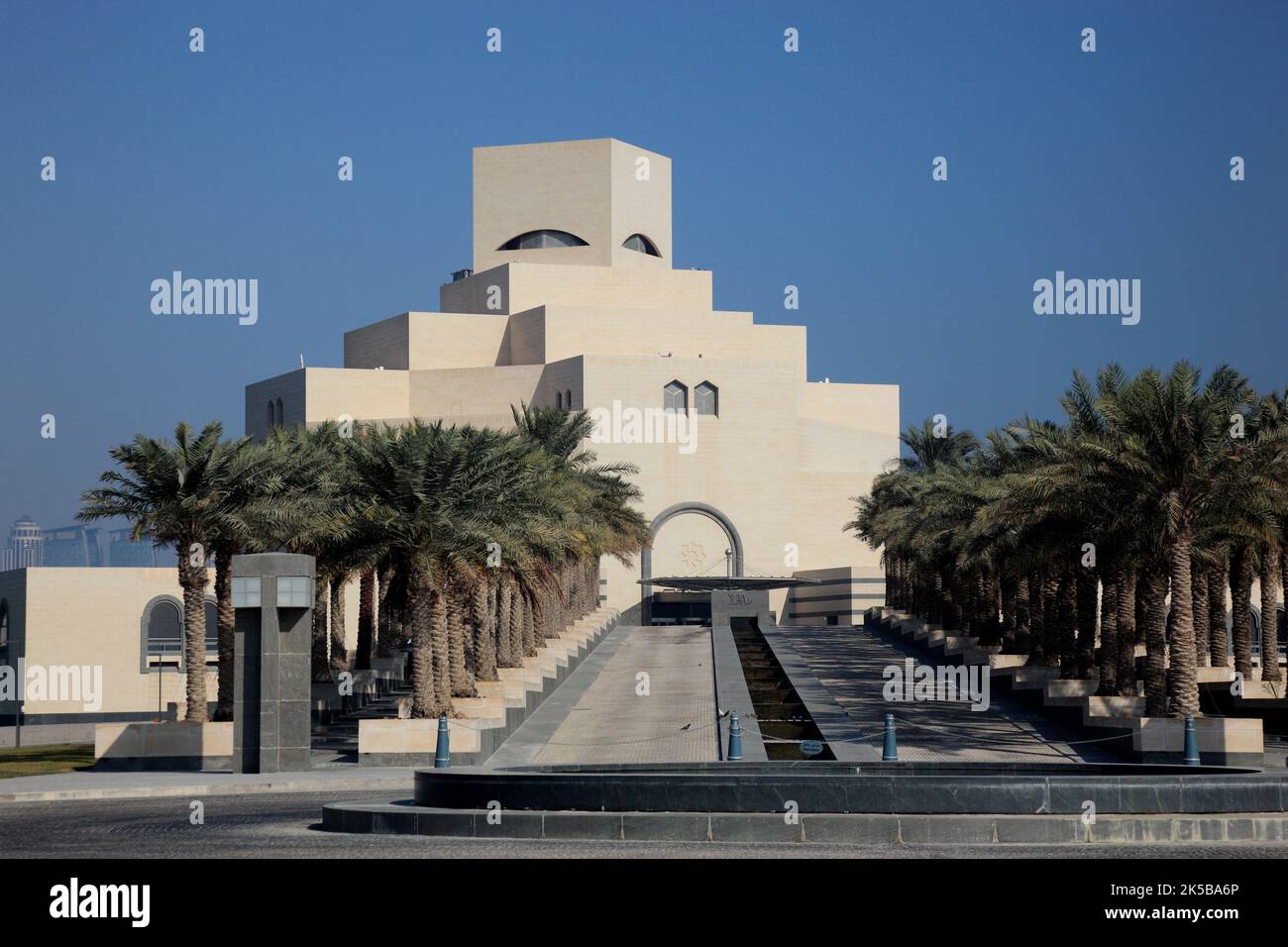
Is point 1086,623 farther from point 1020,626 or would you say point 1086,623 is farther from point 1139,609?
point 1139,609

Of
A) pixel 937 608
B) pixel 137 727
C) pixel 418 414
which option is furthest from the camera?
pixel 418 414

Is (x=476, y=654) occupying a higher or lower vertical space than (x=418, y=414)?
lower

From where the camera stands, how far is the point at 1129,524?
25766 mm

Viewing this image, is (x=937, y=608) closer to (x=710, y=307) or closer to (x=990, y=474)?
(x=990, y=474)

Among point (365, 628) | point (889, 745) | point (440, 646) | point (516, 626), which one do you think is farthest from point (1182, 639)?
point (365, 628)

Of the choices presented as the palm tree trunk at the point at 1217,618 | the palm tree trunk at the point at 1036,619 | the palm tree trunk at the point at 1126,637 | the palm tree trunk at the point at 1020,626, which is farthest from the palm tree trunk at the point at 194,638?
the palm tree trunk at the point at 1217,618

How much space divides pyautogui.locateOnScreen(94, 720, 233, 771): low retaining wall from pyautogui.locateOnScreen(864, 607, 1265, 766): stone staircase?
14.3m

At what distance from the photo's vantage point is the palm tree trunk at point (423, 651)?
27.6 meters

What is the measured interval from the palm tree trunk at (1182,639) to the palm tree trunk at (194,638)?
1581 cm

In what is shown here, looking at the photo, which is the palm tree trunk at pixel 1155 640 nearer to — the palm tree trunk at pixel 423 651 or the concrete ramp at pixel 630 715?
the concrete ramp at pixel 630 715

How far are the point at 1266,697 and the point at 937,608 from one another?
53.8 feet

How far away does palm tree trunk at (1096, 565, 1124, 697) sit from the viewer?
1140 inches

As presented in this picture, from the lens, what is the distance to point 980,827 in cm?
1431
